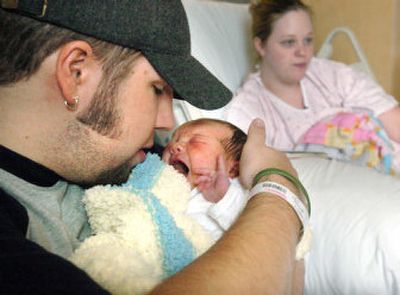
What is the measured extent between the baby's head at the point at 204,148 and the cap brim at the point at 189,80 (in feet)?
1.21

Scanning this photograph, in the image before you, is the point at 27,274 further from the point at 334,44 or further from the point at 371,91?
the point at 334,44

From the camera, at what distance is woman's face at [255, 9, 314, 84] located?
2.00m

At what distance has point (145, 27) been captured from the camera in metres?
0.76

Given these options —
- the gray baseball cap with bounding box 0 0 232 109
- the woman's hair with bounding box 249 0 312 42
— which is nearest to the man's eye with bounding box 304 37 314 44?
the woman's hair with bounding box 249 0 312 42

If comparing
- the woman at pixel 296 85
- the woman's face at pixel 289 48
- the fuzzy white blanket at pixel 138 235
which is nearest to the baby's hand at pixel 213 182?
the fuzzy white blanket at pixel 138 235

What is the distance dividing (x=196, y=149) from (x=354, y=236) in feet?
1.56

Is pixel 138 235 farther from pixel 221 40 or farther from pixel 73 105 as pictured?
pixel 221 40

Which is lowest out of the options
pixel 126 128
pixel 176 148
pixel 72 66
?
pixel 176 148

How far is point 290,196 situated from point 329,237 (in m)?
0.32

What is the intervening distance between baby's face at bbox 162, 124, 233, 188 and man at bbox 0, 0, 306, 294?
38cm

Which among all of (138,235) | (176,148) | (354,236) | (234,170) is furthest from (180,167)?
(354,236)

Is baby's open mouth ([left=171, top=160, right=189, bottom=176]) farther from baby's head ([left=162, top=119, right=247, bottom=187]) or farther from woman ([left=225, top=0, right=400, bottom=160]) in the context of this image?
woman ([left=225, top=0, right=400, bottom=160])

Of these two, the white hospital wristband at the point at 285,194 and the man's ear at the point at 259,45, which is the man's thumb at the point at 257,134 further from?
the man's ear at the point at 259,45

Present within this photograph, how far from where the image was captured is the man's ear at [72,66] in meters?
0.73
